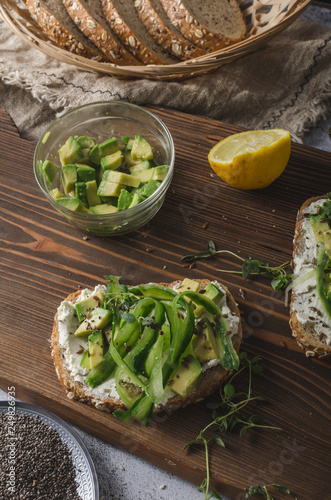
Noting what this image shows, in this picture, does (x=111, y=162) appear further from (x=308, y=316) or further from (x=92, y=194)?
(x=308, y=316)

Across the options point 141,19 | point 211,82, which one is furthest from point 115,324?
point 141,19

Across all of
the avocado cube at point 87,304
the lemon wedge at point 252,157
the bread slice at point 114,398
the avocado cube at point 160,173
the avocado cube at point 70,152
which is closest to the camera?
the bread slice at point 114,398

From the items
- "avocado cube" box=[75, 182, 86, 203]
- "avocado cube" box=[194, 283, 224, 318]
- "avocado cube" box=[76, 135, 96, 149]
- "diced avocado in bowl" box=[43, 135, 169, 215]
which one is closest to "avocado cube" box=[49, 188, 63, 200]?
"diced avocado in bowl" box=[43, 135, 169, 215]

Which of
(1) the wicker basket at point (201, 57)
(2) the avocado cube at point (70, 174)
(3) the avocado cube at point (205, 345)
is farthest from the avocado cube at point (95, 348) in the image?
(1) the wicker basket at point (201, 57)

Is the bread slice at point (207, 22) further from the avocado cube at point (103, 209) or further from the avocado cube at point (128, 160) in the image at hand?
the avocado cube at point (103, 209)

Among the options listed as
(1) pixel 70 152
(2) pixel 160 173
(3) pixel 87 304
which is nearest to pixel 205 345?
(3) pixel 87 304
